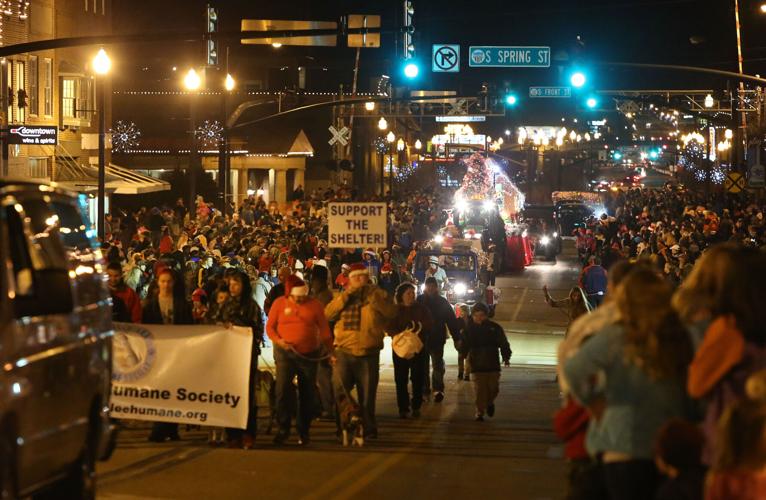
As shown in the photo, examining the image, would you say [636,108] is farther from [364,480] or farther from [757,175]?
[364,480]

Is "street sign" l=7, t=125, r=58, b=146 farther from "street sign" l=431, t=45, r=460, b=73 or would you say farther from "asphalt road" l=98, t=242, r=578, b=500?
"street sign" l=431, t=45, r=460, b=73

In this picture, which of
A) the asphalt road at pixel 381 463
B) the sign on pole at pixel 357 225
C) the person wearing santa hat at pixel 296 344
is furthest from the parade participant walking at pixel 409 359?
the person wearing santa hat at pixel 296 344

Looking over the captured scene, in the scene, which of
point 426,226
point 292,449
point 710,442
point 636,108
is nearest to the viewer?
point 710,442

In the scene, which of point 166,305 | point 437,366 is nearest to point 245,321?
point 166,305

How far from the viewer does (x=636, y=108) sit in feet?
204

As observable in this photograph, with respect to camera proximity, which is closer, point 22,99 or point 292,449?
point 292,449

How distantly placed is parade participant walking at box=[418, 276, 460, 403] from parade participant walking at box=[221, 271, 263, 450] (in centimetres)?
473

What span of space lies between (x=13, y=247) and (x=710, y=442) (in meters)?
4.14

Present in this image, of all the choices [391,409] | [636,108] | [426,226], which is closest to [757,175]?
[426,226]

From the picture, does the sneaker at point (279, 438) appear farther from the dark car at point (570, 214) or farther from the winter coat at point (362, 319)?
the dark car at point (570, 214)

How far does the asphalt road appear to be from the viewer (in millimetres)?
10461

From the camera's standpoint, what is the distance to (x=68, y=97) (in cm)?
3762

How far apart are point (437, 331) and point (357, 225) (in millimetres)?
1914

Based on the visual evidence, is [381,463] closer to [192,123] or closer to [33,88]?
[192,123]
